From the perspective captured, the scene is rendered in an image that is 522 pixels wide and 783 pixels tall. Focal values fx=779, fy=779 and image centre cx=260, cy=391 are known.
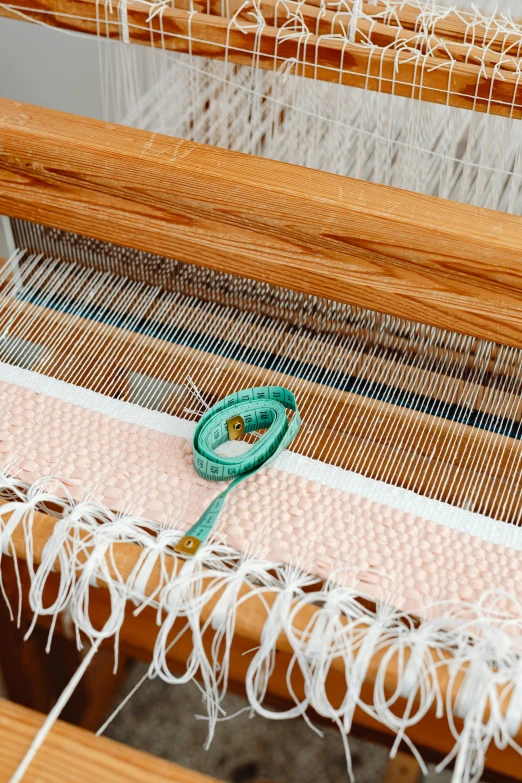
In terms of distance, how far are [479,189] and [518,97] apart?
0.26 meters

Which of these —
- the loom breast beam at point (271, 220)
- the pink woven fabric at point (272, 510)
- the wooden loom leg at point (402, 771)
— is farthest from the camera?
the wooden loom leg at point (402, 771)

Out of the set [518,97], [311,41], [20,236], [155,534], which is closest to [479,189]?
[518,97]

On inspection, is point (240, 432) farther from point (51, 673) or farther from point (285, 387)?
point (51, 673)

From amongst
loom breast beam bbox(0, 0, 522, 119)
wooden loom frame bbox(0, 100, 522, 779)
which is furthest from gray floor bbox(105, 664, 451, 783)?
loom breast beam bbox(0, 0, 522, 119)

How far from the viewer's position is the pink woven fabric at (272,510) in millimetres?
720

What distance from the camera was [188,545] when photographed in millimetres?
708

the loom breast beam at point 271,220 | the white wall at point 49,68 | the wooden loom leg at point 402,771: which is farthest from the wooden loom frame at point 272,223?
the white wall at point 49,68

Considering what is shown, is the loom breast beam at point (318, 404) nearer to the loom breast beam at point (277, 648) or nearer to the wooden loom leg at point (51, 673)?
the loom breast beam at point (277, 648)

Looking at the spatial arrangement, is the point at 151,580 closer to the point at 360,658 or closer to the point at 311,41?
the point at 360,658

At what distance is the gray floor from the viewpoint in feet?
A: 4.45

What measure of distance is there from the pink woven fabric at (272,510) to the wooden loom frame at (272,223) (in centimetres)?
13

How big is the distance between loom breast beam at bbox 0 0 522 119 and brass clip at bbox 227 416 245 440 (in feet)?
1.73

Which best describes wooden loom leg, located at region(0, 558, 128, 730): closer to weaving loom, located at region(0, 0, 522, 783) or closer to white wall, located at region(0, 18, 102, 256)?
weaving loom, located at region(0, 0, 522, 783)

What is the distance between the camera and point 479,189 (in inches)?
50.3
